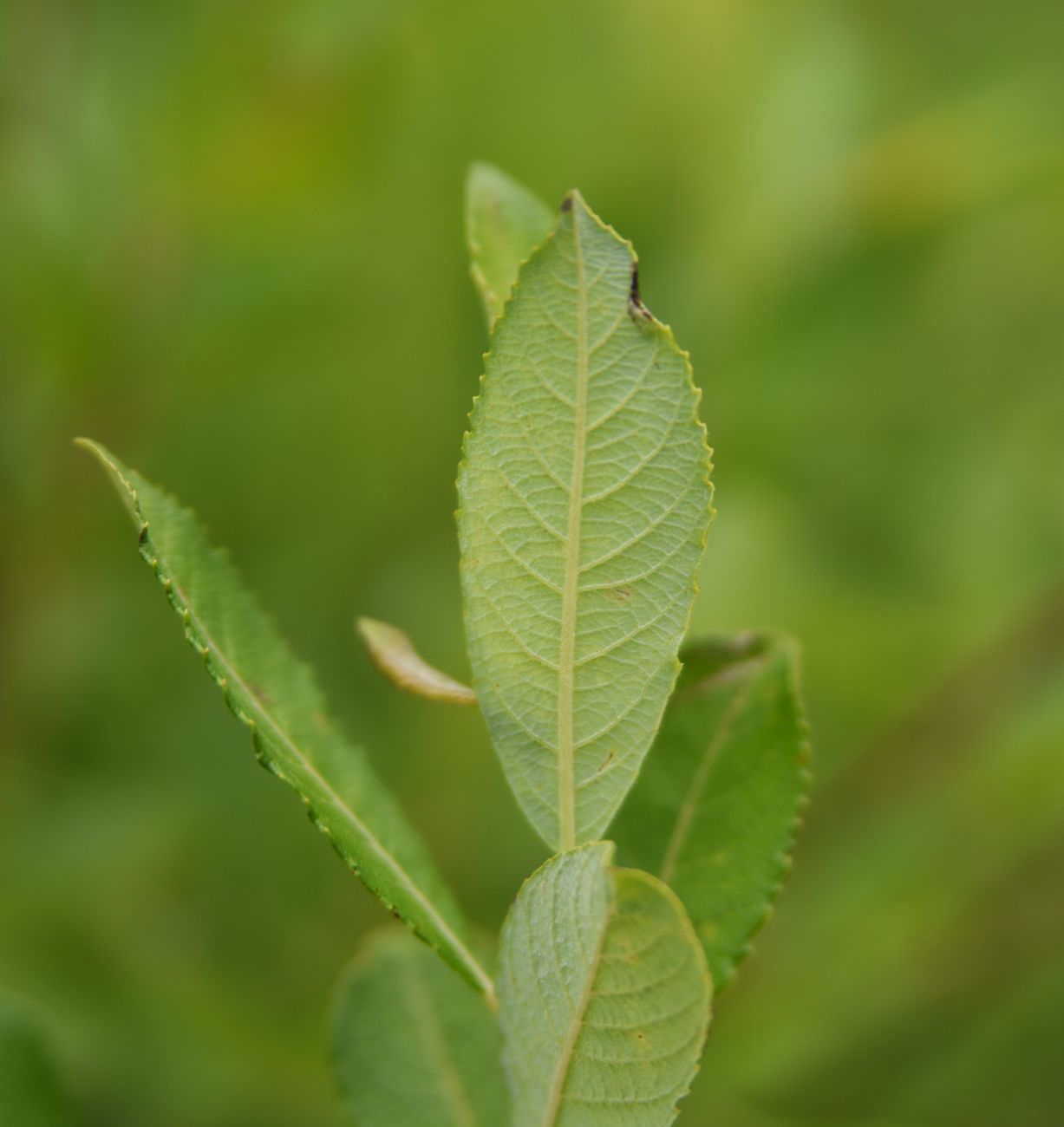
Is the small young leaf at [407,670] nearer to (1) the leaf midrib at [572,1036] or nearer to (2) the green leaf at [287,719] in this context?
(2) the green leaf at [287,719]

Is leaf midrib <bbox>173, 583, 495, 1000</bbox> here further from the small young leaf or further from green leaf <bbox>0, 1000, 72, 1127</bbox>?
green leaf <bbox>0, 1000, 72, 1127</bbox>

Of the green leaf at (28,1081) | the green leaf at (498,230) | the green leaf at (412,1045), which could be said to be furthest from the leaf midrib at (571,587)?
the green leaf at (28,1081)

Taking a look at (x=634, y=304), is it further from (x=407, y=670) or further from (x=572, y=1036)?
(x=572, y=1036)

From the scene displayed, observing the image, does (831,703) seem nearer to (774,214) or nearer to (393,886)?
(774,214)

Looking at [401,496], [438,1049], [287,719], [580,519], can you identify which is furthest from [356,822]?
[401,496]

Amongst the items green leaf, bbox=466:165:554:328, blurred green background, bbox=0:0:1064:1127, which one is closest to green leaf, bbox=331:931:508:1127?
green leaf, bbox=466:165:554:328

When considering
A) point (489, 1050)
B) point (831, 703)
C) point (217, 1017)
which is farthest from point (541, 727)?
point (831, 703)
